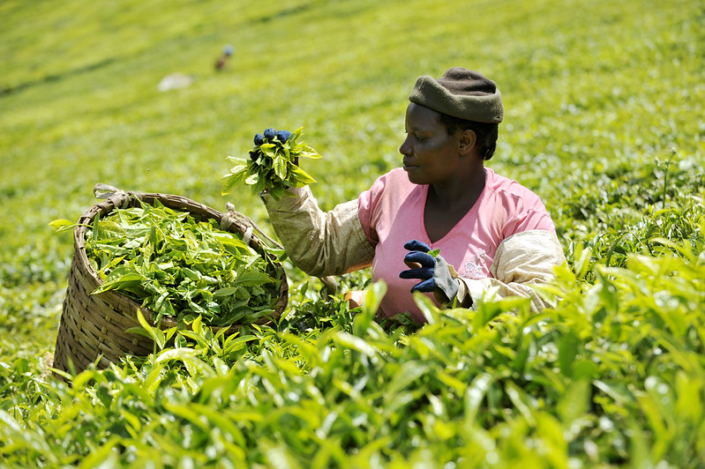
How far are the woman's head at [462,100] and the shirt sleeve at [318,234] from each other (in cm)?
88

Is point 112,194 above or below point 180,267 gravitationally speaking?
above

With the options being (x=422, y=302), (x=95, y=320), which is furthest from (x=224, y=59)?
(x=422, y=302)

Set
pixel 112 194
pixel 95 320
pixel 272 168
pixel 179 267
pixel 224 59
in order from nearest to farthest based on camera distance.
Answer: pixel 95 320
pixel 179 267
pixel 272 168
pixel 112 194
pixel 224 59

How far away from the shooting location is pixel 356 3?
91.6 feet

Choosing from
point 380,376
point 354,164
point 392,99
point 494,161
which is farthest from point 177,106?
point 380,376

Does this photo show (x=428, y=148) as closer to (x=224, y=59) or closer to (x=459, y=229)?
(x=459, y=229)

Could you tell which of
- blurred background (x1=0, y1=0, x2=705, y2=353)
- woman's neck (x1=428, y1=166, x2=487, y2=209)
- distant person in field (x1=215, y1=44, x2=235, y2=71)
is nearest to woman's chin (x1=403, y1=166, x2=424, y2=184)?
woman's neck (x1=428, y1=166, x2=487, y2=209)

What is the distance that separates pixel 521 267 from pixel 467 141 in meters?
0.79

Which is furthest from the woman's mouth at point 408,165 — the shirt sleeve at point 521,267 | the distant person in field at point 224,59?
the distant person in field at point 224,59

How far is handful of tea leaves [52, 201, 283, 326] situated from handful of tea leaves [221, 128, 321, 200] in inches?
14.5

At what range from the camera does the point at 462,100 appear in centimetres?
318

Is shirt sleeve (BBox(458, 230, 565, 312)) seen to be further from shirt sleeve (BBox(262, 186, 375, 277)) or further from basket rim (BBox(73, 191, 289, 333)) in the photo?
basket rim (BBox(73, 191, 289, 333))

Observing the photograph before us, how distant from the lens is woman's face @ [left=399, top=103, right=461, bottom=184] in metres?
3.28

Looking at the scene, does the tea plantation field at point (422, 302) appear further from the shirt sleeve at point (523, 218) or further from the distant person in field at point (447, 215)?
the shirt sleeve at point (523, 218)
